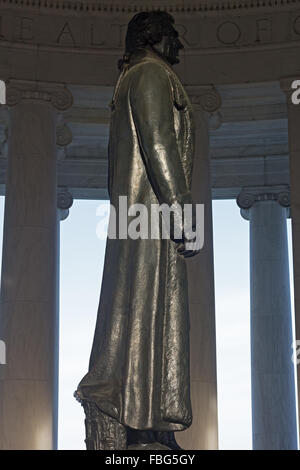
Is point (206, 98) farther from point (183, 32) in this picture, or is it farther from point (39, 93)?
point (39, 93)

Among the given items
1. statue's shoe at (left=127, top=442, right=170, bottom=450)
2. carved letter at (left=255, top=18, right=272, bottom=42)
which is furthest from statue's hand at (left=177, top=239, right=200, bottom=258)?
carved letter at (left=255, top=18, right=272, bottom=42)

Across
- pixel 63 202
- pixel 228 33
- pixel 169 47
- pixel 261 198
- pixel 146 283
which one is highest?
pixel 228 33

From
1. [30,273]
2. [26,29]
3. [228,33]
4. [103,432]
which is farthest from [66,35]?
[103,432]

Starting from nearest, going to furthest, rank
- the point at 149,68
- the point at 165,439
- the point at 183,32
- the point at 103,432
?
the point at 103,432
the point at 165,439
the point at 149,68
the point at 183,32

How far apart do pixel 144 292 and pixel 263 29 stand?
139ft

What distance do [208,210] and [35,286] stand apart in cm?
1062

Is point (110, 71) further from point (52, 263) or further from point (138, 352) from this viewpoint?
point (138, 352)

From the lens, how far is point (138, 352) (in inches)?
934

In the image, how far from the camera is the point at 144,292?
951 inches

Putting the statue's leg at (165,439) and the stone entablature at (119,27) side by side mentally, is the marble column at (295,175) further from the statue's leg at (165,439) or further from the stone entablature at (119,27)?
the statue's leg at (165,439)
